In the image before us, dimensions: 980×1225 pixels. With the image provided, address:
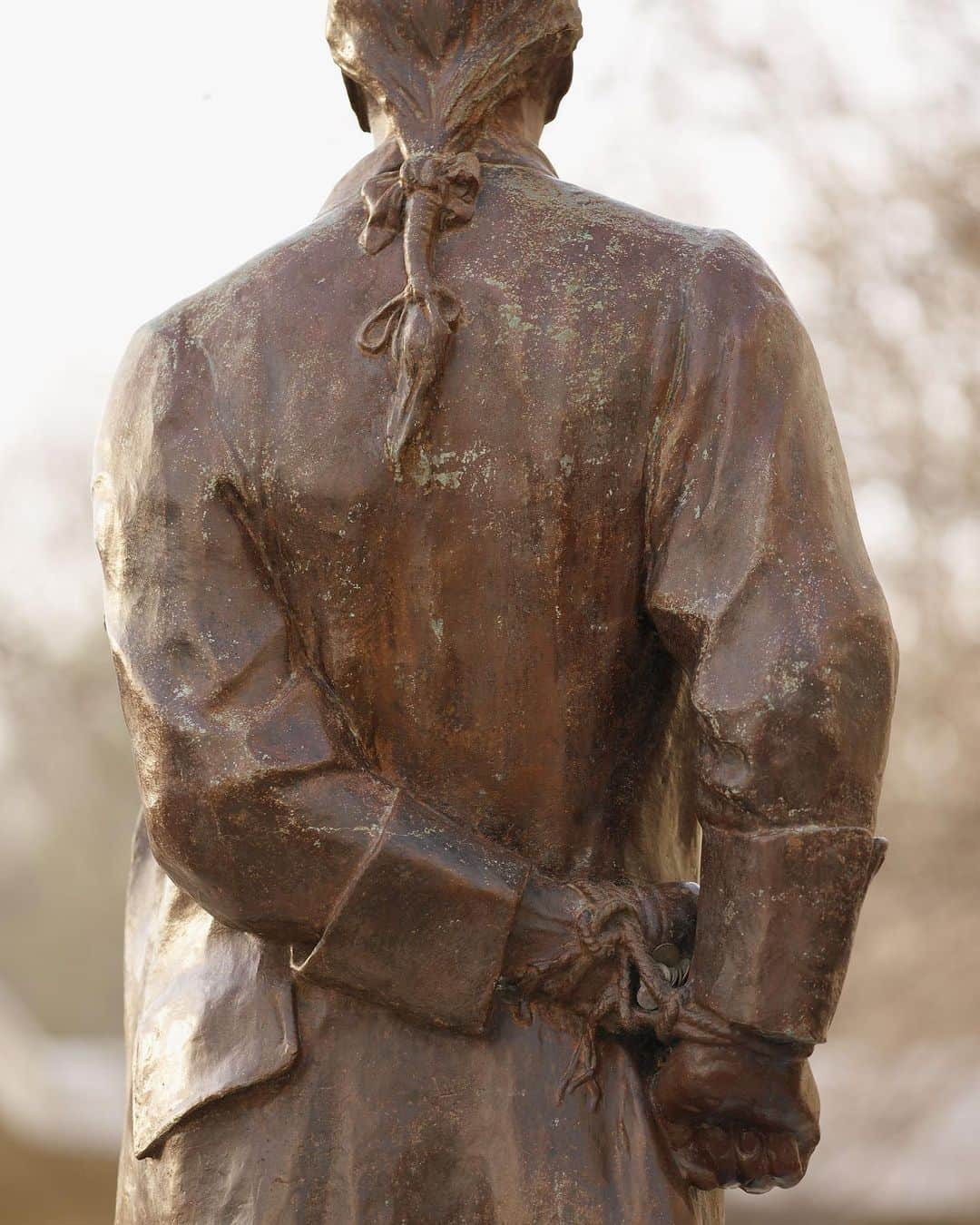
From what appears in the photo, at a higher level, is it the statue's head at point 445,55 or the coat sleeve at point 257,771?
the statue's head at point 445,55

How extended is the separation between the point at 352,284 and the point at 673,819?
0.61m

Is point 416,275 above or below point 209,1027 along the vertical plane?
above

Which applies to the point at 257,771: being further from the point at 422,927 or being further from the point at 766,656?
the point at 766,656

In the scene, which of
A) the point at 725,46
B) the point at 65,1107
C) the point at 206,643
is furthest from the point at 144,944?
the point at 725,46

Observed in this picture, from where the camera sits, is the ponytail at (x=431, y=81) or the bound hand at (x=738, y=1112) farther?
the ponytail at (x=431, y=81)

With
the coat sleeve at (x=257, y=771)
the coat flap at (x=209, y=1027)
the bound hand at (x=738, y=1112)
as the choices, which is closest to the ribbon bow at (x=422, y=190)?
the coat sleeve at (x=257, y=771)

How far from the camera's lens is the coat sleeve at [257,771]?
6.29 ft

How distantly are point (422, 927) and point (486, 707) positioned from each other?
0.21 m

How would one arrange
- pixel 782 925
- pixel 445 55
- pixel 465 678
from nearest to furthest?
pixel 782 925, pixel 465 678, pixel 445 55

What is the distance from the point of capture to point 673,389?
1.97m

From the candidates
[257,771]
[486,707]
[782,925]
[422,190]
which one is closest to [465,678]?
[486,707]

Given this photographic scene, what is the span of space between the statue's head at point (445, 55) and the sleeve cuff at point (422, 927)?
0.68 m

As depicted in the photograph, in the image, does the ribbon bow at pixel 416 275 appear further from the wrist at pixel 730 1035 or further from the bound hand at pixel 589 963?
the wrist at pixel 730 1035

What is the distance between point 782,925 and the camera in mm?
1876
